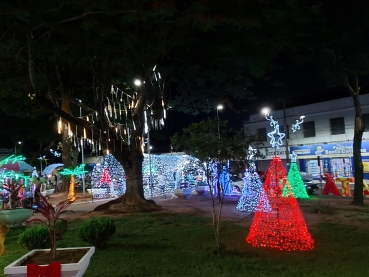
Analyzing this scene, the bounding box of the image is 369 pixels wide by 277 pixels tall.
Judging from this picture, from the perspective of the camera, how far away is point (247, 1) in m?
11.2

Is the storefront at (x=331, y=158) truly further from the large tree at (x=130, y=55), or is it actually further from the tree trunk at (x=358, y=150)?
the large tree at (x=130, y=55)

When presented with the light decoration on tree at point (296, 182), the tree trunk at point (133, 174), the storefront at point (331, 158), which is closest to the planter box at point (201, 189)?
the light decoration on tree at point (296, 182)

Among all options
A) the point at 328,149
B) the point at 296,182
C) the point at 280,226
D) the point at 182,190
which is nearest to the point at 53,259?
the point at 280,226

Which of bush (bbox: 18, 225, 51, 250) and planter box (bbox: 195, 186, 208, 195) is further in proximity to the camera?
planter box (bbox: 195, 186, 208, 195)

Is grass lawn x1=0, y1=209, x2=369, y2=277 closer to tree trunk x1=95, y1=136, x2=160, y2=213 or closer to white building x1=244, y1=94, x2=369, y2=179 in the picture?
tree trunk x1=95, y1=136, x2=160, y2=213

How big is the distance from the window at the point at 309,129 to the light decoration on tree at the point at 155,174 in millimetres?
12717

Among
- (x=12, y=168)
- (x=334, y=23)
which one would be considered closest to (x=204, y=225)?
(x=334, y=23)

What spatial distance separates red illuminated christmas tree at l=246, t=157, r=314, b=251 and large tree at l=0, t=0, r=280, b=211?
5268mm

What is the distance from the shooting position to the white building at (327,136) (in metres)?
26.7

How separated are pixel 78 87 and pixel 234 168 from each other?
12.8m

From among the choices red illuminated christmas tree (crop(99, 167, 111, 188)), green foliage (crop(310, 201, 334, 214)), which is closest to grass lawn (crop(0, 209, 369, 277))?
green foliage (crop(310, 201, 334, 214))

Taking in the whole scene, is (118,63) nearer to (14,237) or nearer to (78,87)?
(78,87)

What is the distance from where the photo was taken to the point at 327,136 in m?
28.2

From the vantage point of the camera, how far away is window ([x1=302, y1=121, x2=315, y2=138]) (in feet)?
96.2
